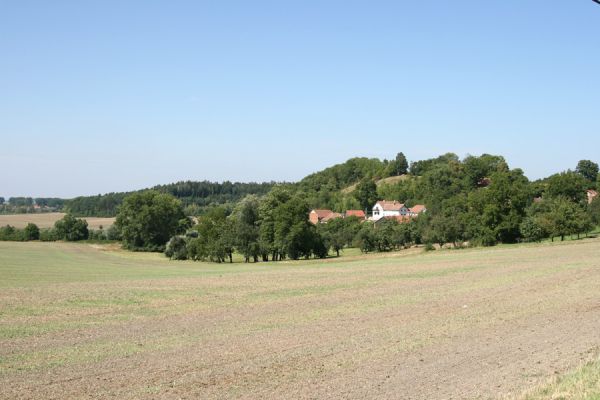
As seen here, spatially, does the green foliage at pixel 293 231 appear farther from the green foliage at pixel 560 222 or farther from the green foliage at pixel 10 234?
the green foliage at pixel 10 234

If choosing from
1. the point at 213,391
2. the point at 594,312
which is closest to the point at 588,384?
the point at 213,391

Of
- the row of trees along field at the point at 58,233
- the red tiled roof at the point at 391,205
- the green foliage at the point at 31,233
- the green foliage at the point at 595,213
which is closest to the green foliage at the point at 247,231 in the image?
the green foliage at the point at 595,213

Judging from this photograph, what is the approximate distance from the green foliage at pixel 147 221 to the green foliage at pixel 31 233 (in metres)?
42.0

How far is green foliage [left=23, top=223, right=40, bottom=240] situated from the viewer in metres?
148

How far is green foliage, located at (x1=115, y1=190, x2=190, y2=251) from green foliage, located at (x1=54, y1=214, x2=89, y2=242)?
33.5 metres

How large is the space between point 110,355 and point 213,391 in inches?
219

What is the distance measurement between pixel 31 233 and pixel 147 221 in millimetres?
51738

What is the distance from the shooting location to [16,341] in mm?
20172

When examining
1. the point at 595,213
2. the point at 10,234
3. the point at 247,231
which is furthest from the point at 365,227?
the point at 10,234

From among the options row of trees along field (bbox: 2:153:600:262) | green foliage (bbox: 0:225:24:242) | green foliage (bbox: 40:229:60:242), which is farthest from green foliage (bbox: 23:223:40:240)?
row of trees along field (bbox: 2:153:600:262)

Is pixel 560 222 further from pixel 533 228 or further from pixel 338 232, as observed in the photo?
pixel 338 232

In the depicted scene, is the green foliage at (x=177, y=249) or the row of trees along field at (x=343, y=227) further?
the green foliage at (x=177, y=249)

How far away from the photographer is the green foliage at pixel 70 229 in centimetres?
14762

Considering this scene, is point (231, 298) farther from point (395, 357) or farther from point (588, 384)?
point (588, 384)
